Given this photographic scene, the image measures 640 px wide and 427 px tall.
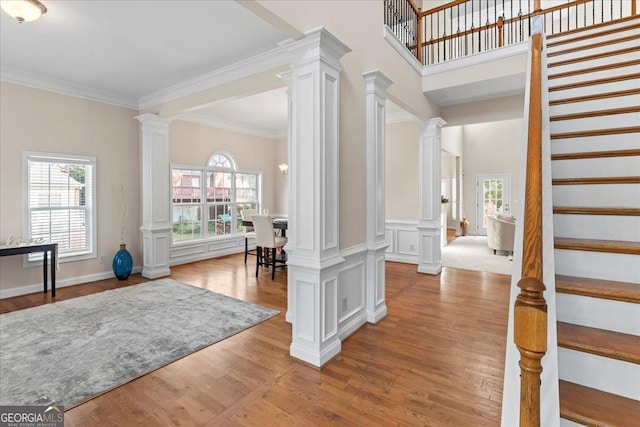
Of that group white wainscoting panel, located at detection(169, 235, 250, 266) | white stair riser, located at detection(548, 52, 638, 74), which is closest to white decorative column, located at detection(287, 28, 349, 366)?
white stair riser, located at detection(548, 52, 638, 74)

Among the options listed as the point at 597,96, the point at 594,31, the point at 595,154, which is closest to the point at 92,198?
the point at 595,154

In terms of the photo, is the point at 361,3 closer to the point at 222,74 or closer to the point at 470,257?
the point at 222,74

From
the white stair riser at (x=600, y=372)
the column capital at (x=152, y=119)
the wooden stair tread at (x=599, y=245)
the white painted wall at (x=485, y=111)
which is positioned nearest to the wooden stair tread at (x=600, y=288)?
the wooden stair tread at (x=599, y=245)

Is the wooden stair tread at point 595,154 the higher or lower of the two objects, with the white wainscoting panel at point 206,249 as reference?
higher

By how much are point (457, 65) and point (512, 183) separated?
7135 mm

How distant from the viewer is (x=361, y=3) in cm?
312

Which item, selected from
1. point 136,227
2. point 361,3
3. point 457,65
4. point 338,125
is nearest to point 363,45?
point 361,3

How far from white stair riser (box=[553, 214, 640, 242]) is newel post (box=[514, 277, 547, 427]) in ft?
4.55

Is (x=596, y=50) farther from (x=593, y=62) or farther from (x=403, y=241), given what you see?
(x=403, y=241)

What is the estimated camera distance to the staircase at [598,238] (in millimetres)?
1250

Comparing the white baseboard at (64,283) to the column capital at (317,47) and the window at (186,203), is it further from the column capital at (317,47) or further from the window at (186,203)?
the column capital at (317,47)

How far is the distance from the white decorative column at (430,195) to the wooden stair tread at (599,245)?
11.3 feet

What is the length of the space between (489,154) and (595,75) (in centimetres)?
823

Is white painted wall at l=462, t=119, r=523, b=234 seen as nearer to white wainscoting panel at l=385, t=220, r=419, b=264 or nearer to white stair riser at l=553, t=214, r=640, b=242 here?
white wainscoting panel at l=385, t=220, r=419, b=264
